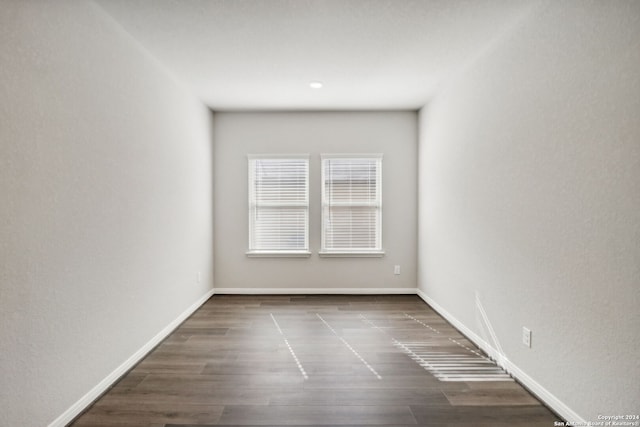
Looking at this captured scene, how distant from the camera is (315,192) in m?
4.59

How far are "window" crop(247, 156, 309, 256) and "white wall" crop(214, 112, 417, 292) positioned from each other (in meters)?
0.10

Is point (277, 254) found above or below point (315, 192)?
below

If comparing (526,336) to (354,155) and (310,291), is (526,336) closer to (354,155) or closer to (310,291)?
(310,291)

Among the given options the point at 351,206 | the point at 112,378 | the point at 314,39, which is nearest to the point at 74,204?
the point at 112,378

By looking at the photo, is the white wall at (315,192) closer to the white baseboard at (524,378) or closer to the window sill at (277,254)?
the window sill at (277,254)

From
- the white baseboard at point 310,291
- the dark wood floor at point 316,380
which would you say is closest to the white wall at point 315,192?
the white baseboard at point 310,291

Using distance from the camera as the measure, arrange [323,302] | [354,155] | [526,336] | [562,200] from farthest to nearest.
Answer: [354,155]
[323,302]
[526,336]
[562,200]

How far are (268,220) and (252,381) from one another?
102 inches

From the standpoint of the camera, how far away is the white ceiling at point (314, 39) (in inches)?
86.3

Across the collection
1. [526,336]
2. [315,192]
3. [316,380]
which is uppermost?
[315,192]

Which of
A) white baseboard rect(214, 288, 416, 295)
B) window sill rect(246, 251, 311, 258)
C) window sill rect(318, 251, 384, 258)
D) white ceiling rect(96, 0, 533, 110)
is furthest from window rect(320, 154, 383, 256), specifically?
white ceiling rect(96, 0, 533, 110)

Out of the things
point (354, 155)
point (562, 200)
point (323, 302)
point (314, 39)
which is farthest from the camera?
point (354, 155)

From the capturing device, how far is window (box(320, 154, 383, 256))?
459cm

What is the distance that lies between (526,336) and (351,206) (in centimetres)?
273
